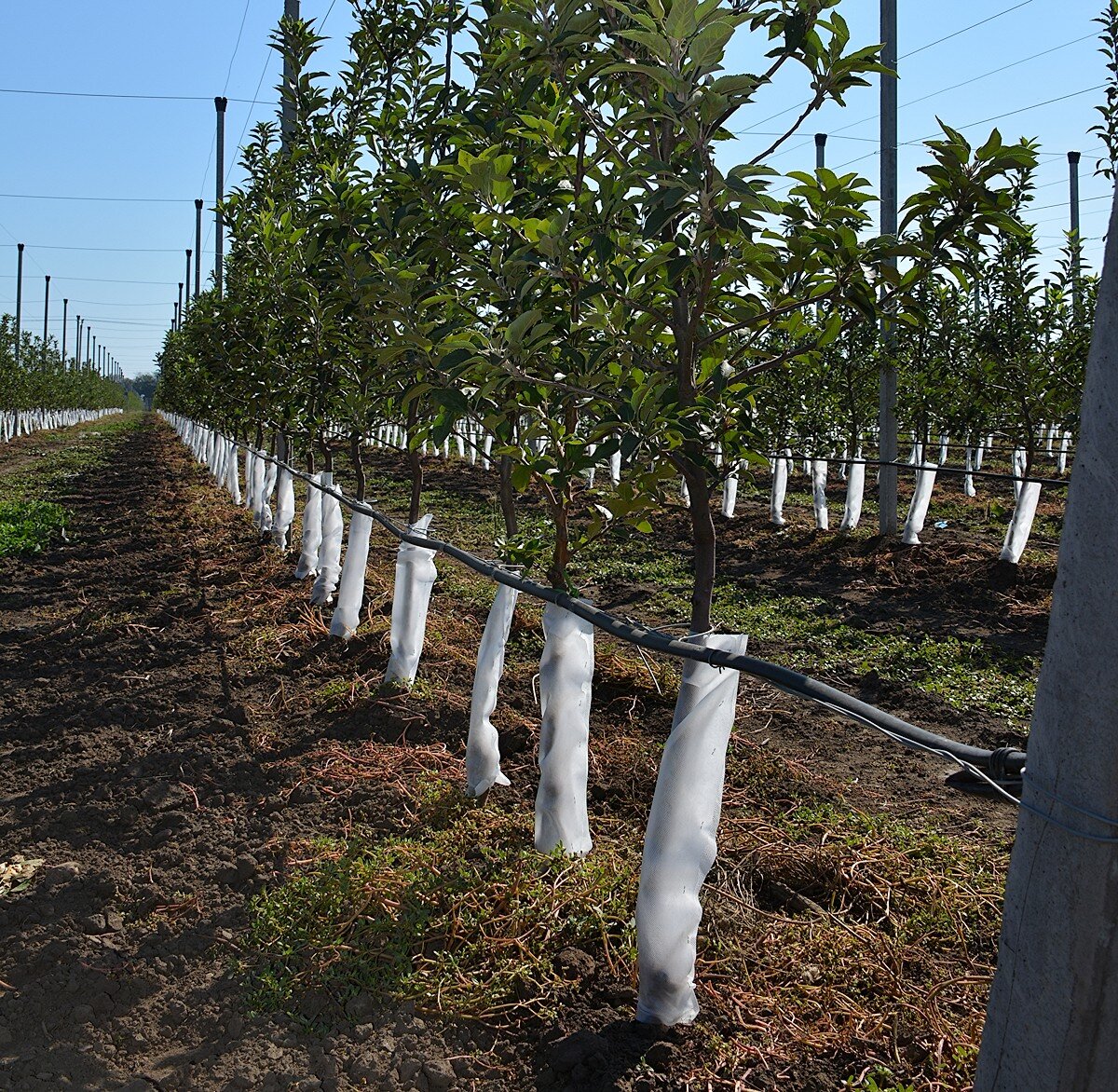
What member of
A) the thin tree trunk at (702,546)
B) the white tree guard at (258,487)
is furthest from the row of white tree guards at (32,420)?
the thin tree trunk at (702,546)

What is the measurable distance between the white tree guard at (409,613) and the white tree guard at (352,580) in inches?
44.2

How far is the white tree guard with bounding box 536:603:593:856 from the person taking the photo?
354cm

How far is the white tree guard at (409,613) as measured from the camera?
18.0 feet

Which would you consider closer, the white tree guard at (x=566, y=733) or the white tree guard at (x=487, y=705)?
the white tree guard at (x=566, y=733)

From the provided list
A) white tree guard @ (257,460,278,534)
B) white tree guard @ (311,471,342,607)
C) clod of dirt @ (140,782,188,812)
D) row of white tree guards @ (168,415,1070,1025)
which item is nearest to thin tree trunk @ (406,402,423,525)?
row of white tree guards @ (168,415,1070,1025)

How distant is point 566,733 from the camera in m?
3.54

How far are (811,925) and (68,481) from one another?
20662mm

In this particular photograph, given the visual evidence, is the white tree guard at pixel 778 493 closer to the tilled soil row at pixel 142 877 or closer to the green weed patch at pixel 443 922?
the tilled soil row at pixel 142 877

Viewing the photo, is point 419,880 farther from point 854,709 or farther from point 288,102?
point 288,102

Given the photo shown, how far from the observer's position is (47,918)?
3465 mm

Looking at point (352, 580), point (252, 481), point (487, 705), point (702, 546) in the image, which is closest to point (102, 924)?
point (487, 705)

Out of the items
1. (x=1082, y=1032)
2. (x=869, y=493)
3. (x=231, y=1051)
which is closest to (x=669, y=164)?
(x=1082, y=1032)

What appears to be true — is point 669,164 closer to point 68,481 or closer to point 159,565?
point 159,565

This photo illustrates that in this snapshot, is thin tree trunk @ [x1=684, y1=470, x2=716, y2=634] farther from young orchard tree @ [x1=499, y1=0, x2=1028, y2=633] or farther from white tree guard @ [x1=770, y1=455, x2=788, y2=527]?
white tree guard @ [x1=770, y1=455, x2=788, y2=527]
